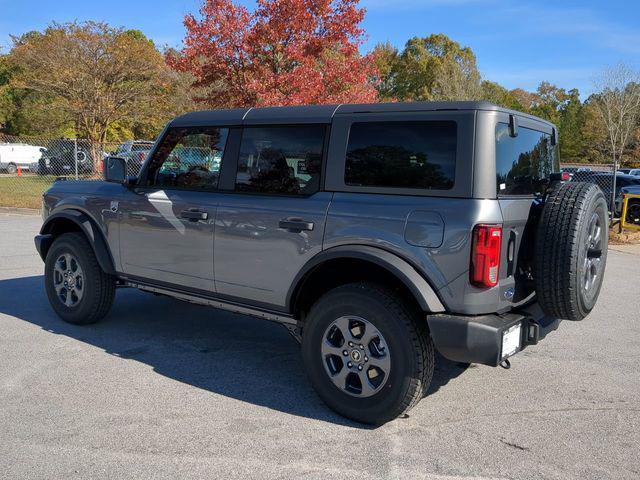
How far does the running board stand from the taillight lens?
1372 mm

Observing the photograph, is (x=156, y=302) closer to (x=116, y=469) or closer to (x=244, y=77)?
(x=116, y=469)

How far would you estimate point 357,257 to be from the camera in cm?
361

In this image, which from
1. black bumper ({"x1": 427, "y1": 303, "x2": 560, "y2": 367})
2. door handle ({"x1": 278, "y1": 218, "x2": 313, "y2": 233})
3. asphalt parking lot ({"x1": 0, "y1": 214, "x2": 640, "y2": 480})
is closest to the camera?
asphalt parking lot ({"x1": 0, "y1": 214, "x2": 640, "y2": 480})

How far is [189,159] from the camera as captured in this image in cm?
473

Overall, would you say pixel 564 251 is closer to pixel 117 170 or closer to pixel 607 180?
pixel 117 170

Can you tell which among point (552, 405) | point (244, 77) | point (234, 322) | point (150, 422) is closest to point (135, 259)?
point (234, 322)

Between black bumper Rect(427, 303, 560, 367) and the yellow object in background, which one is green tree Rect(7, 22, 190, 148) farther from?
black bumper Rect(427, 303, 560, 367)

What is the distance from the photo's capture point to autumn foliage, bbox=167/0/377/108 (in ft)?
47.9

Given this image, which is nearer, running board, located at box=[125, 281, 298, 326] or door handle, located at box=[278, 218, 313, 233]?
door handle, located at box=[278, 218, 313, 233]

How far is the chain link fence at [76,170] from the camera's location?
52.5 ft

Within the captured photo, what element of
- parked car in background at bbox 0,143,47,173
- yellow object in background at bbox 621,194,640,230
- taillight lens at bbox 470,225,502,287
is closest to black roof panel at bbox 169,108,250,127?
taillight lens at bbox 470,225,502,287

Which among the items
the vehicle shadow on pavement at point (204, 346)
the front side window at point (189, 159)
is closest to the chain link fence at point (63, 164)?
the vehicle shadow on pavement at point (204, 346)

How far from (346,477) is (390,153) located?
6.21 feet

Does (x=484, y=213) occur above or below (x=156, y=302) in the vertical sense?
above
